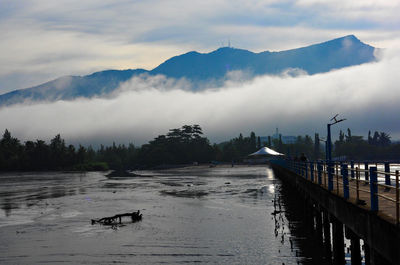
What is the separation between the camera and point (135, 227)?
3512 cm

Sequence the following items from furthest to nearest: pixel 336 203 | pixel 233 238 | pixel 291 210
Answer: pixel 291 210, pixel 233 238, pixel 336 203

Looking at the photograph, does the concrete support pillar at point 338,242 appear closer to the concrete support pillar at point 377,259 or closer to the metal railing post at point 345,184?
the metal railing post at point 345,184

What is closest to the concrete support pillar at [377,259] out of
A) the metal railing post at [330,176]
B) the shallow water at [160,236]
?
the metal railing post at [330,176]

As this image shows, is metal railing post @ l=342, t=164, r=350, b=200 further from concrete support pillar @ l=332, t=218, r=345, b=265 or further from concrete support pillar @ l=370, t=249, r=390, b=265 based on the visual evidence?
concrete support pillar @ l=370, t=249, r=390, b=265

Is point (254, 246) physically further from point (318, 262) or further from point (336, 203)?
point (336, 203)

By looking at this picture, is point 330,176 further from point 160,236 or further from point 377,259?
point 160,236

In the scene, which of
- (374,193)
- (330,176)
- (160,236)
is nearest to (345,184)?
(374,193)

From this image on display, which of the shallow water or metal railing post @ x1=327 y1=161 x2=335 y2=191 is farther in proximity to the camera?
the shallow water

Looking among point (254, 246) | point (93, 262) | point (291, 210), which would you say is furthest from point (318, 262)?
point (291, 210)

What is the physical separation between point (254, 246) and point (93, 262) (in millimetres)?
8853

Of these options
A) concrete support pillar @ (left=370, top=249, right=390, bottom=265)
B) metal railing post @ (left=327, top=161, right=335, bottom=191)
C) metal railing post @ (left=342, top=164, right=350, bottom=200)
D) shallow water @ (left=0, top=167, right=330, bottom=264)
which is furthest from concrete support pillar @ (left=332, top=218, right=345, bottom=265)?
concrete support pillar @ (left=370, top=249, right=390, bottom=265)

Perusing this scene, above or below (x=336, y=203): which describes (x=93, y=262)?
below

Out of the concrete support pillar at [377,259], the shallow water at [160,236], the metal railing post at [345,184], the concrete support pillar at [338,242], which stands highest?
the metal railing post at [345,184]

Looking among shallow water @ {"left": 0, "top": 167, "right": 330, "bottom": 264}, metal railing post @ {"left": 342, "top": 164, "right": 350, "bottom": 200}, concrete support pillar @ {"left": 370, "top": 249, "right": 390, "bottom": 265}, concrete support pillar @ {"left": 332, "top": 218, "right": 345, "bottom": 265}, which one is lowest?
shallow water @ {"left": 0, "top": 167, "right": 330, "bottom": 264}
